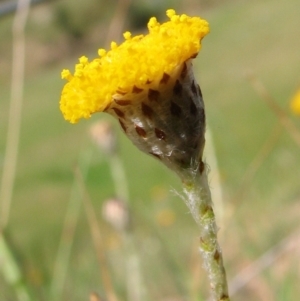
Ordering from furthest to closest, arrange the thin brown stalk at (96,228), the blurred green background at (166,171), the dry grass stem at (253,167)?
the blurred green background at (166,171)
the dry grass stem at (253,167)
the thin brown stalk at (96,228)

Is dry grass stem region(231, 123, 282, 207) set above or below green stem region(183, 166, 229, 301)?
below

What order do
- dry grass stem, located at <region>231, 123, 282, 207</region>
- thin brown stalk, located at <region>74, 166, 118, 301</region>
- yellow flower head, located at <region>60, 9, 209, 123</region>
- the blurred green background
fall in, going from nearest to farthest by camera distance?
yellow flower head, located at <region>60, 9, 209, 123</region>, thin brown stalk, located at <region>74, 166, 118, 301</region>, dry grass stem, located at <region>231, 123, 282, 207</region>, the blurred green background

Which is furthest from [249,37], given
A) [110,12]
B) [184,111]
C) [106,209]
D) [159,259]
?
[184,111]

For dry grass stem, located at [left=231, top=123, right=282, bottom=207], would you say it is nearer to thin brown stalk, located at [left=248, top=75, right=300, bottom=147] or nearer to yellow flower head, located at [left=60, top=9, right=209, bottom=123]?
thin brown stalk, located at [left=248, top=75, right=300, bottom=147]

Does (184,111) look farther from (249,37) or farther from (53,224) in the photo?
(249,37)

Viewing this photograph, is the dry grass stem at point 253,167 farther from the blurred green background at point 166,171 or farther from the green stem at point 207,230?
the green stem at point 207,230

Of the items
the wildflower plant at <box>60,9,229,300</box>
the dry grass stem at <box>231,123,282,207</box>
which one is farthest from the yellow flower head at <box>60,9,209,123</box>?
the dry grass stem at <box>231,123,282,207</box>

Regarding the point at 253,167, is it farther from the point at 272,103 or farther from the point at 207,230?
the point at 207,230

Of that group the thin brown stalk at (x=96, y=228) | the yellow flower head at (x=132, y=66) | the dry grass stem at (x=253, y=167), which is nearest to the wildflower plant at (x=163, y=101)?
the yellow flower head at (x=132, y=66)
